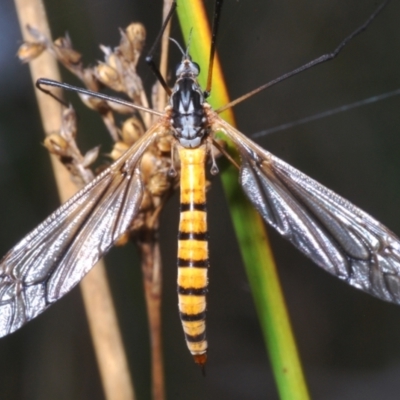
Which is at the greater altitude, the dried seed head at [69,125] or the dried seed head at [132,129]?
the dried seed head at [69,125]

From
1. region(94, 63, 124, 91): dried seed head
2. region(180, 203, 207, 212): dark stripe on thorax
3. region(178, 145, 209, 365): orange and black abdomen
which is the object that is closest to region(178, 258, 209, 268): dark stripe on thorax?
region(178, 145, 209, 365): orange and black abdomen

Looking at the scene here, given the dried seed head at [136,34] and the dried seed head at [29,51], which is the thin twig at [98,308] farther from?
the dried seed head at [136,34]

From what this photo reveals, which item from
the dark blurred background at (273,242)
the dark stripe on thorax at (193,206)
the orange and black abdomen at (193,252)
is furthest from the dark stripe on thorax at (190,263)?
the dark blurred background at (273,242)

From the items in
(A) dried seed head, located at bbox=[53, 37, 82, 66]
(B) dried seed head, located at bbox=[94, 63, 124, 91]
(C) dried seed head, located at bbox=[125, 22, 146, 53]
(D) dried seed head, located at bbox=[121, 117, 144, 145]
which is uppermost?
(A) dried seed head, located at bbox=[53, 37, 82, 66]

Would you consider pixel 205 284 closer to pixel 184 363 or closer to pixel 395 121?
pixel 184 363

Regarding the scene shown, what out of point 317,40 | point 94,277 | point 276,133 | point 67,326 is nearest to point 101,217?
point 94,277

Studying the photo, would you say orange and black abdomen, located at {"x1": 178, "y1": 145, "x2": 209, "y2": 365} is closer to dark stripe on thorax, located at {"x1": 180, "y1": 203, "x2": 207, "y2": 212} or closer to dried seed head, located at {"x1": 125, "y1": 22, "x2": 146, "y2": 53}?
dark stripe on thorax, located at {"x1": 180, "y1": 203, "x2": 207, "y2": 212}
